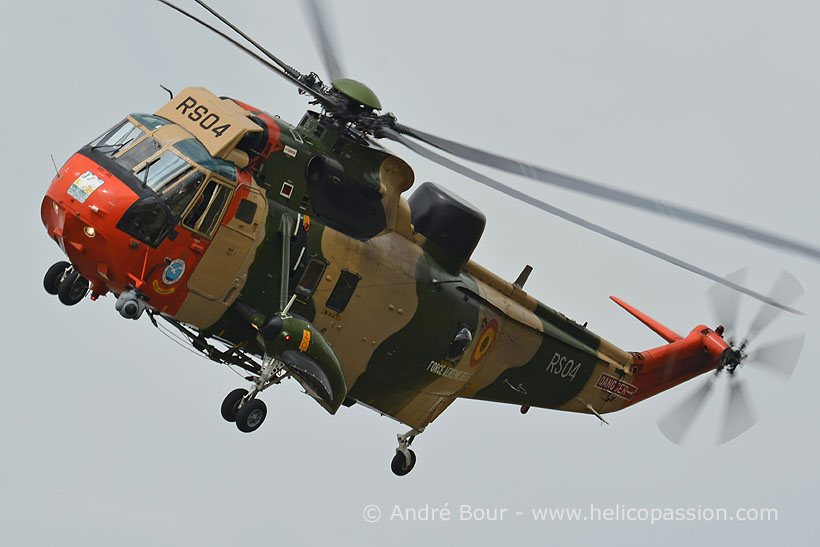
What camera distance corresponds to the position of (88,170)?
45.1 feet

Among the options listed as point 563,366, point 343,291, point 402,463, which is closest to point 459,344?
point 343,291

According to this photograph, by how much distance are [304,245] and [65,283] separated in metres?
3.10

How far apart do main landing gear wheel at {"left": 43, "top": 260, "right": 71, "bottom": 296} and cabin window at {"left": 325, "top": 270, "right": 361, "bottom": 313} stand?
11.4 ft

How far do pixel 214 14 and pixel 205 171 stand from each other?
1.97 m

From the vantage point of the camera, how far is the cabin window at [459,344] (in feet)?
55.9

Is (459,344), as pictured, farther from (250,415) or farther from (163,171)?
(163,171)

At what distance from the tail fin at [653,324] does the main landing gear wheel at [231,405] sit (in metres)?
9.14

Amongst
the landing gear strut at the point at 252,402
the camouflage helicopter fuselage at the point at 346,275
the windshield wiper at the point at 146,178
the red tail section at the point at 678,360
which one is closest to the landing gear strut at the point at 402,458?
the camouflage helicopter fuselage at the point at 346,275

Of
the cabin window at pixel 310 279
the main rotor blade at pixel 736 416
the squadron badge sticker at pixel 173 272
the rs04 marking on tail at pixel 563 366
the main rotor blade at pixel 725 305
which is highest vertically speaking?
the main rotor blade at pixel 725 305

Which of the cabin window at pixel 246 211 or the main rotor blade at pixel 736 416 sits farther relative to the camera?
the main rotor blade at pixel 736 416

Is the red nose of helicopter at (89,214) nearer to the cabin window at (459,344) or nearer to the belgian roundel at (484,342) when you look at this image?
the cabin window at (459,344)

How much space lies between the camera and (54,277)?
1472cm

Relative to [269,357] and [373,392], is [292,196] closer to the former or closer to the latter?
[269,357]

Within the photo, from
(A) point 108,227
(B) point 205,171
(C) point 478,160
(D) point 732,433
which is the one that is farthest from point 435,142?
(D) point 732,433
